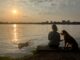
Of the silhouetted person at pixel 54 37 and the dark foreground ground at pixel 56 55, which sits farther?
the silhouetted person at pixel 54 37

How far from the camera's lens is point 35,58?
11.6 meters

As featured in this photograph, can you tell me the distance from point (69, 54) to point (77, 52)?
0.69m

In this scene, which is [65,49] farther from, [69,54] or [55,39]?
[55,39]

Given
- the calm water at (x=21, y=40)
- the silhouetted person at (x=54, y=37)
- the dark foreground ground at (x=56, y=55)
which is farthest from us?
the calm water at (x=21, y=40)

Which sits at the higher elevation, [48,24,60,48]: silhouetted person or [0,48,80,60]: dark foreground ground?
[48,24,60,48]: silhouetted person

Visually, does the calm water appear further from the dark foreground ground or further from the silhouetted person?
the dark foreground ground

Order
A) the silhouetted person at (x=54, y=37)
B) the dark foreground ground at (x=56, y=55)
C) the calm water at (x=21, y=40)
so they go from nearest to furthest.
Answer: the dark foreground ground at (x=56, y=55)
the silhouetted person at (x=54, y=37)
the calm water at (x=21, y=40)

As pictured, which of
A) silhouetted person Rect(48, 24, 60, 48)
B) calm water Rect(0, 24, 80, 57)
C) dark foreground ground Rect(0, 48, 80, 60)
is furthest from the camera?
calm water Rect(0, 24, 80, 57)

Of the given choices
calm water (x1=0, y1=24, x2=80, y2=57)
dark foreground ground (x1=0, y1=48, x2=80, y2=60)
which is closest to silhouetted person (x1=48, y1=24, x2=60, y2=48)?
dark foreground ground (x1=0, y1=48, x2=80, y2=60)

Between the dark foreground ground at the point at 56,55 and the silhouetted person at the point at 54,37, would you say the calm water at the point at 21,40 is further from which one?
the dark foreground ground at the point at 56,55

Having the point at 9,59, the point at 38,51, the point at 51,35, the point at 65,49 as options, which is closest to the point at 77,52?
the point at 65,49

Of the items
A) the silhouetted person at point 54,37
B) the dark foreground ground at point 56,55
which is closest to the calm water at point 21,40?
the silhouetted person at point 54,37

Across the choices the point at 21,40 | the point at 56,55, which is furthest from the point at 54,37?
the point at 21,40

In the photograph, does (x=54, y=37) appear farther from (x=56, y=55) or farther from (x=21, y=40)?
(x=21, y=40)
